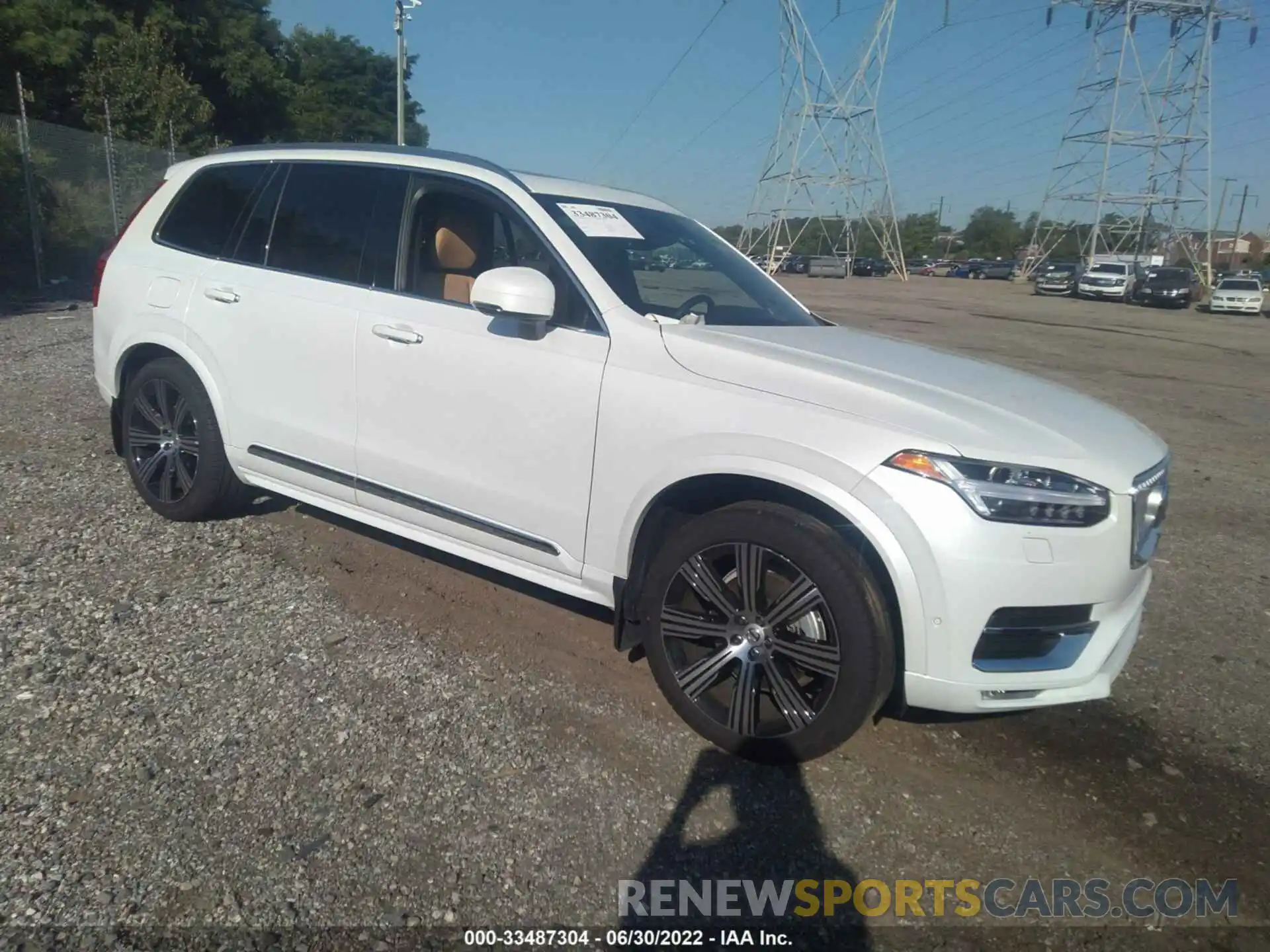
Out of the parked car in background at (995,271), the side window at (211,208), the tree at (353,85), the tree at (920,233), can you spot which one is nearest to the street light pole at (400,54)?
the side window at (211,208)

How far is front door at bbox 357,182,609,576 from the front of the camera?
337 centimetres

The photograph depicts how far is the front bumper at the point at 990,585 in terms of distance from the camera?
268 cm

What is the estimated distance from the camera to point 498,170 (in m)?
3.79

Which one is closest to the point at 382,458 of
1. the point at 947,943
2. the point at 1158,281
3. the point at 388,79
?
the point at 947,943

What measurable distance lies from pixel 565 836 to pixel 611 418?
137 cm

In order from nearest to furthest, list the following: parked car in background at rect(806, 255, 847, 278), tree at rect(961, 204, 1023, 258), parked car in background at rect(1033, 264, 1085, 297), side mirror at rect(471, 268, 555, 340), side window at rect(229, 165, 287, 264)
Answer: side mirror at rect(471, 268, 555, 340), side window at rect(229, 165, 287, 264), parked car in background at rect(1033, 264, 1085, 297), parked car in background at rect(806, 255, 847, 278), tree at rect(961, 204, 1023, 258)

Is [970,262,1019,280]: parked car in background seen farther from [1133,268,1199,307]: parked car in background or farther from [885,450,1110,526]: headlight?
[885,450,1110,526]: headlight

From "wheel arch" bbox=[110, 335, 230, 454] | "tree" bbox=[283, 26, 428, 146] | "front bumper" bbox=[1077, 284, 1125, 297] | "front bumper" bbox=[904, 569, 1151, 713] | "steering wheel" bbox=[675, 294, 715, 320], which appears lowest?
"front bumper" bbox=[904, 569, 1151, 713]

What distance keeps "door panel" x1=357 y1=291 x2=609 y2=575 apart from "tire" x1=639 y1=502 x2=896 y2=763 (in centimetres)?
47

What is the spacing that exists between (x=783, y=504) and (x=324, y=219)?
8.42 feet

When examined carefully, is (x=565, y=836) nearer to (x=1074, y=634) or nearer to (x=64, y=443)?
(x=1074, y=634)

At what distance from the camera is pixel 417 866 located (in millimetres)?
2523

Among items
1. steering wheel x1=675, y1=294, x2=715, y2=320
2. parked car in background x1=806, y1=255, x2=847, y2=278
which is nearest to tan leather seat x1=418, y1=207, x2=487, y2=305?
steering wheel x1=675, y1=294, x2=715, y2=320

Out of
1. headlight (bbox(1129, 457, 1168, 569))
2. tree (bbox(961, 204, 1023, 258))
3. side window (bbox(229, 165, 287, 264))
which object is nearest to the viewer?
headlight (bbox(1129, 457, 1168, 569))
